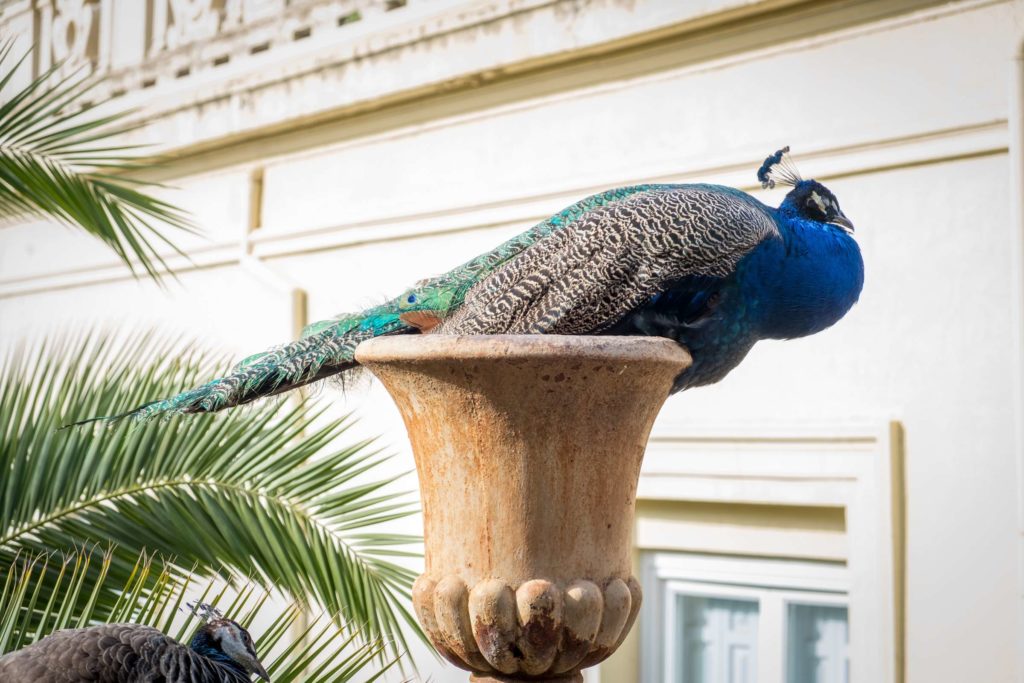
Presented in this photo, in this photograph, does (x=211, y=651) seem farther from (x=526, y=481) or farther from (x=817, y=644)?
(x=817, y=644)

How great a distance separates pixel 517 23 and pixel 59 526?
280 centimetres

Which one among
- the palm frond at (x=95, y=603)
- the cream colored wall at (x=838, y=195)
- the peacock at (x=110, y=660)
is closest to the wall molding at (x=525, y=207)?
the cream colored wall at (x=838, y=195)

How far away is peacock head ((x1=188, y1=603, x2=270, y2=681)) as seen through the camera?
2594mm

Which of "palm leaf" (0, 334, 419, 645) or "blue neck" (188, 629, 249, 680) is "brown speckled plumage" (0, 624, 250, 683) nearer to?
"blue neck" (188, 629, 249, 680)

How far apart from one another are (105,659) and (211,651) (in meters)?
0.39

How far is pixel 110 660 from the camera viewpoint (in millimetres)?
2270

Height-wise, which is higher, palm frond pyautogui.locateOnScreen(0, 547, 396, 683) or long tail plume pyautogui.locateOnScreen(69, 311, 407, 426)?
long tail plume pyautogui.locateOnScreen(69, 311, 407, 426)

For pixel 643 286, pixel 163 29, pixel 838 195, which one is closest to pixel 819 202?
pixel 643 286

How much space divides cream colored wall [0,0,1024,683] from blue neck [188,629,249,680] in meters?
0.89

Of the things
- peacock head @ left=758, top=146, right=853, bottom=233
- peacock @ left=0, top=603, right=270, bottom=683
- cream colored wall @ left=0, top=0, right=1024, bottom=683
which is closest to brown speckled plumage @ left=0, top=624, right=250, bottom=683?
peacock @ left=0, top=603, right=270, bottom=683

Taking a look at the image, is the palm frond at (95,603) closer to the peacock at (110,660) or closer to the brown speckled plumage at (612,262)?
the peacock at (110,660)

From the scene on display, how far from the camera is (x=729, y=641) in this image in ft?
15.0

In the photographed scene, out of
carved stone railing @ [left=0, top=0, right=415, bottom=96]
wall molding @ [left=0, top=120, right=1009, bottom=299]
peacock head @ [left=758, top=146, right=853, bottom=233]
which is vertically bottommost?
peacock head @ [left=758, top=146, right=853, bottom=233]

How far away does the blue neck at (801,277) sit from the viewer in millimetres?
2383
